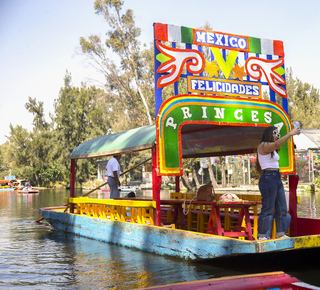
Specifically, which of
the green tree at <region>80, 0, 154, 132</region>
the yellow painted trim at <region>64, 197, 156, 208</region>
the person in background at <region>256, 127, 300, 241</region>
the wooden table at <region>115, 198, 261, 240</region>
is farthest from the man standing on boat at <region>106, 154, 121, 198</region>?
the green tree at <region>80, 0, 154, 132</region>

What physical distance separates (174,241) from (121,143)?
9.83 feet

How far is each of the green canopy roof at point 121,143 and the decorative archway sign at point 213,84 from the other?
593mm

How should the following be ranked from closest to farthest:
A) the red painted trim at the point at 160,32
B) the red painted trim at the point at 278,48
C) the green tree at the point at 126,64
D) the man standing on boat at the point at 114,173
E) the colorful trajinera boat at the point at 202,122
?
1. the colorful trajinera boat at the point at 202,122
2. the red painted trim at the point at 160,32
3. the red painted trim at the point at 278,48
4. the man standing on boat at the point at 114,173
5. the green tree at the point at 126,64

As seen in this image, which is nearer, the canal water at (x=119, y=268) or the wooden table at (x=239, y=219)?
the canal water at (x=119, y=268)

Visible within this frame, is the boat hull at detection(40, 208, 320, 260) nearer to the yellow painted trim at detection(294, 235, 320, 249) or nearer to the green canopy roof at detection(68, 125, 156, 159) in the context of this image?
the yellow painted trim at detection(294, 235, 320, 249)

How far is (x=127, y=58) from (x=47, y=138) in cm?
2837

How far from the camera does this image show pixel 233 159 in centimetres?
3581

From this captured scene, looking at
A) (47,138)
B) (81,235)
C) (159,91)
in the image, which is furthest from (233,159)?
(47,138)

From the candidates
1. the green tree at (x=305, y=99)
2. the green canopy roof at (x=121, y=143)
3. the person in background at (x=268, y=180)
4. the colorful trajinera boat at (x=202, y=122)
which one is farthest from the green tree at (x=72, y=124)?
the person in background at (x=268, y=180)

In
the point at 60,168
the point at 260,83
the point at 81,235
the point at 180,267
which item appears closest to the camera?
the point at 180,267

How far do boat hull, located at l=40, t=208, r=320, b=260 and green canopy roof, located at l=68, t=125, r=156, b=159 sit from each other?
5.11 feet

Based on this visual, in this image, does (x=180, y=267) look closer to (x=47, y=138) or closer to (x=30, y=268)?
(x=30, y=268)

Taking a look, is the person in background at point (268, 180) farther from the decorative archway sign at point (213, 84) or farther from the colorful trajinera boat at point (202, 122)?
the decorative archway sign at point (213, 84)

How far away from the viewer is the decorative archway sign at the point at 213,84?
26.3 feet
